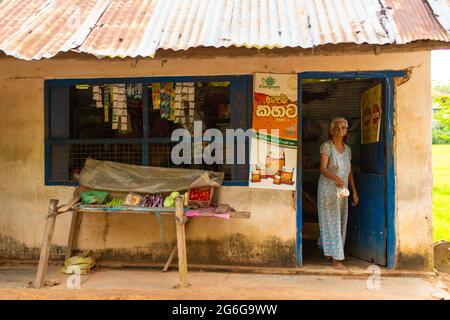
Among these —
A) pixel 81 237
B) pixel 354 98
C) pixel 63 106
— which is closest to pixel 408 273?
pixel 354 98

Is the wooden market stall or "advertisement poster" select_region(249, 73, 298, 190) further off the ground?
"advertisement poster" select_region(249, 73, 298, 190)

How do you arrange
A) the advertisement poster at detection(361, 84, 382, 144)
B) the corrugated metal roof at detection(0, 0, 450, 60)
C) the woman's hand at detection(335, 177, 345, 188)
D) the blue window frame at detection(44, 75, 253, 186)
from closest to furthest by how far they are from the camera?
the corrugated metal roof at detection(0, 0, 450, 60) < the woman's hand at detection(335, 177, 345, 188) < the advertisement poster at detection(361, 84, 382, 144) < the blue window frame at detection(44, 75, 253, 186)

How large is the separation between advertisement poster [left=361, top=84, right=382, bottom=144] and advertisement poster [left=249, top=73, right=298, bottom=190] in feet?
3.59

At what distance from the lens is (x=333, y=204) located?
585 centimetres

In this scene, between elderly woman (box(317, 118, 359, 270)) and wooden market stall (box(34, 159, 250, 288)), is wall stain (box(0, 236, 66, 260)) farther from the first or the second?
elderly woman (box(317, 118, 359, 270))

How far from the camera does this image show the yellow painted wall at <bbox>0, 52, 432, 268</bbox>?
5691 mm

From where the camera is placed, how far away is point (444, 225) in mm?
9781

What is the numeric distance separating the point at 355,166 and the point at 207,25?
3.72m

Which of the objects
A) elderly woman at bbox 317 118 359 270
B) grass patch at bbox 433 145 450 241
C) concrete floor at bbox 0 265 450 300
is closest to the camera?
concrete floor at bbox 0 265 450 300

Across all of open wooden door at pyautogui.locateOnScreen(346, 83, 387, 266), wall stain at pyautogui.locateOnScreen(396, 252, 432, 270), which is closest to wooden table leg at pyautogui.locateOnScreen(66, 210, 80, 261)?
open wooden door at pyautogui.locateOnScreen(346, 83, 387, 266)

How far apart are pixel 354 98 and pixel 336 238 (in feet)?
8.91

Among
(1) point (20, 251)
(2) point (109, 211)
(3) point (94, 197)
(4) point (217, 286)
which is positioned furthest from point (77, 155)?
(4) point (217, 286)

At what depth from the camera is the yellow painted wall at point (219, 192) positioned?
5691mm

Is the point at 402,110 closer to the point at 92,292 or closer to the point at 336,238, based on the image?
the point at 336,238
